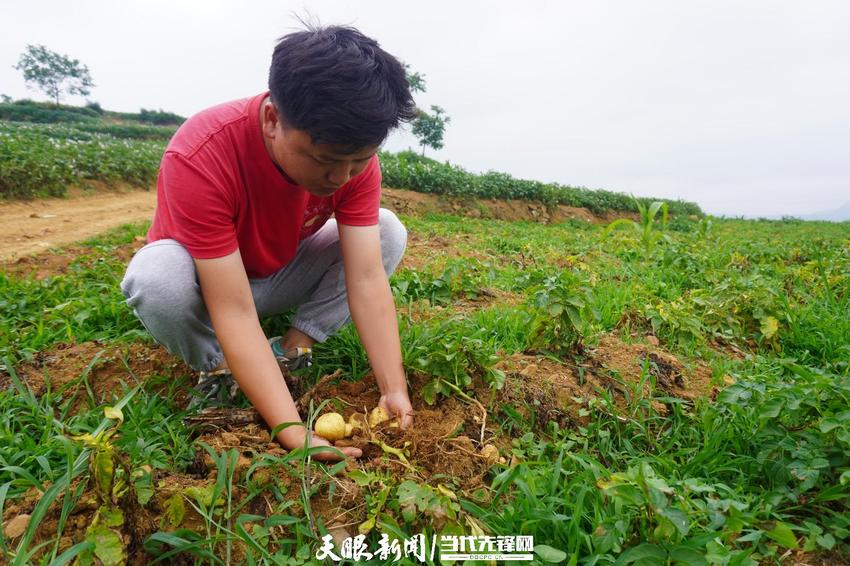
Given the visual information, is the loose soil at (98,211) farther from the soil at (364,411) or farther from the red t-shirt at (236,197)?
the red t-shirt at (236,197)

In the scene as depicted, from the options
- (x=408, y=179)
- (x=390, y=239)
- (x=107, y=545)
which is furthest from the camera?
(x=408, y=179)

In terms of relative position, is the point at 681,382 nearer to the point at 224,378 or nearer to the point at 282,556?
the point at 282,556

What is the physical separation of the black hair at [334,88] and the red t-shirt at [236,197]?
12.8 inches

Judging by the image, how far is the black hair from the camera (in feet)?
4.10

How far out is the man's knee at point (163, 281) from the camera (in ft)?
5.19

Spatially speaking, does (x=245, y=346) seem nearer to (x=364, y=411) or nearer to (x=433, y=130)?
(x=364, y=411)

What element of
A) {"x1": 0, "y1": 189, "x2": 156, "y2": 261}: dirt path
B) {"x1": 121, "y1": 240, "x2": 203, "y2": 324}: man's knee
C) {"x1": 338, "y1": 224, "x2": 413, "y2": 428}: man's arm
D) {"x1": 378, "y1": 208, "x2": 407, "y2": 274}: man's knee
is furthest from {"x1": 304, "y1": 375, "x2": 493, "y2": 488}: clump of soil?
{"x1": 0, "y1": 189, "x2": 156, "y2": 261}: dirt path

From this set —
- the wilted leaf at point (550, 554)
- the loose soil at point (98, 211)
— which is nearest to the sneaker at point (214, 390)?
the wilted leaf at point (550, 554)

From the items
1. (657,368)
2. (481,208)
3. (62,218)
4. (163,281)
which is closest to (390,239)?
(163,281)

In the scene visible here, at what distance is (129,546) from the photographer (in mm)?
1125

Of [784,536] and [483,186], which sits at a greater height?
[483,186]

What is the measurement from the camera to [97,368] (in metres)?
1.97

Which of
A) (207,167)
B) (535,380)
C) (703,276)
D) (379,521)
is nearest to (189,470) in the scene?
(379,521)

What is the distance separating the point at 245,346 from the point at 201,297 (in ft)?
1.16
